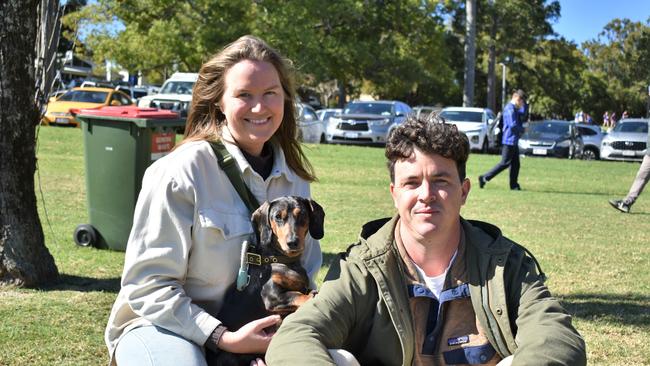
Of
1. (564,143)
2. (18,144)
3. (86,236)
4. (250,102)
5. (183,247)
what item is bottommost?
(564,143)

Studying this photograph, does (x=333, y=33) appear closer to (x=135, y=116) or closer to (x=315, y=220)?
(x=135, y=116)

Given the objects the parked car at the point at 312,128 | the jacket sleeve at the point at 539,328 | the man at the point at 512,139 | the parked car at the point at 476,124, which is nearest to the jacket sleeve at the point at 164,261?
the jacket sleeve at the point at 539,328

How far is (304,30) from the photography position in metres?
36.9

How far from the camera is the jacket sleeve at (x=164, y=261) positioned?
3.20 m

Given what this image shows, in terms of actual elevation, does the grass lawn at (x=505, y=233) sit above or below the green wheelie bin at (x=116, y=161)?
below

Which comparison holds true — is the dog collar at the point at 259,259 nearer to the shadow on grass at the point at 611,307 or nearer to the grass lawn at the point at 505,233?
the grass lawn at the point at 505,233

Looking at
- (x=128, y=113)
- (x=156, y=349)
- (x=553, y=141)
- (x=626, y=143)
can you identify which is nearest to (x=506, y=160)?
(x=128, y=113)

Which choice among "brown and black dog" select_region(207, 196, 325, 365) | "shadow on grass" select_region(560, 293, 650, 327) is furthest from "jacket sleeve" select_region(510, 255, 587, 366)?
"shadow on grass" select_region(560, 293, 650, 327)

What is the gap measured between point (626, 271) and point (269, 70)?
6.14m

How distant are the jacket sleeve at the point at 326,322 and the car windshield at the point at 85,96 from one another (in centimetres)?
2770

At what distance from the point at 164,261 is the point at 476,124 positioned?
28.1 meters

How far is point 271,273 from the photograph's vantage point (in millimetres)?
3281

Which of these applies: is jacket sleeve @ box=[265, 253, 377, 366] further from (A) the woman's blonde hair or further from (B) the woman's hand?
(A) the woman's blonde hair

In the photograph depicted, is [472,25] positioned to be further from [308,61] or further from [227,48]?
[227,48]
